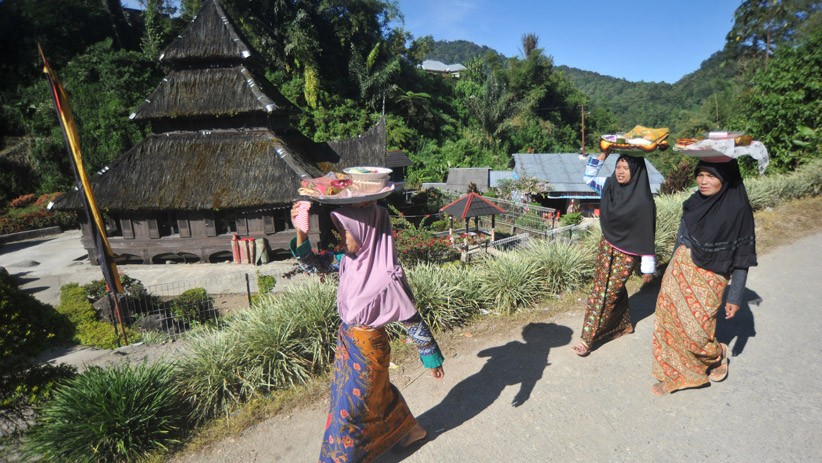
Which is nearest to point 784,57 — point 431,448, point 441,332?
point 441,332

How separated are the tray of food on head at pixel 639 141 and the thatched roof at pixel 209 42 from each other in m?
13.7

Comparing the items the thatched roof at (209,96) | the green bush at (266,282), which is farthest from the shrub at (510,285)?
the thatched roof at (209,96)

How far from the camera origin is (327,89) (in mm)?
33688

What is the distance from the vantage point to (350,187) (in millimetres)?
2512

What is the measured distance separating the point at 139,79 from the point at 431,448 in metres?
34.9

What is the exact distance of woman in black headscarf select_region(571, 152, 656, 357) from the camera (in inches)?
152

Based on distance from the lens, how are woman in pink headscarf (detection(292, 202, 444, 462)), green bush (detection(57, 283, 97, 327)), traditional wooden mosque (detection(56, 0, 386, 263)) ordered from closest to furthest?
1. woman in pink headscarf (detection(292, 202, 444, 462))
2. green bush (detection(57, 283, 97, 327))
3. traditional wooden mosque (detection(56, 0, 386, 263))

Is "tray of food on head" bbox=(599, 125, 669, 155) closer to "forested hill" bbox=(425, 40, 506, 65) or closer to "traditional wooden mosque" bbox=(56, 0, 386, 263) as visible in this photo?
"traditional wooden mosque" bbox=(56, 0, 386, 263)

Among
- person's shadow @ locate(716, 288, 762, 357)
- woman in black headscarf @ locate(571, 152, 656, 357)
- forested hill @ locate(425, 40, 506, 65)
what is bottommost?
person's shadow @ locate(716, 288, 762, 357)

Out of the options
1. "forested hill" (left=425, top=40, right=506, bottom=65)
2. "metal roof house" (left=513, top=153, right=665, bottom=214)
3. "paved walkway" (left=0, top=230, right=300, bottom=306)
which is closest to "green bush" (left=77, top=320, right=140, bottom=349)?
"paved walkway" (left=0, top=230, right=300, bottom=306)

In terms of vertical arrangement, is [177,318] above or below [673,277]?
below

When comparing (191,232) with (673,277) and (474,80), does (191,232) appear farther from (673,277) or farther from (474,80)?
(474,80)

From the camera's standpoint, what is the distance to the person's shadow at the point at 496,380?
3.54 metres

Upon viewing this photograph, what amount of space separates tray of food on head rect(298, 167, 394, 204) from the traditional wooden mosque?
10.4 meters
